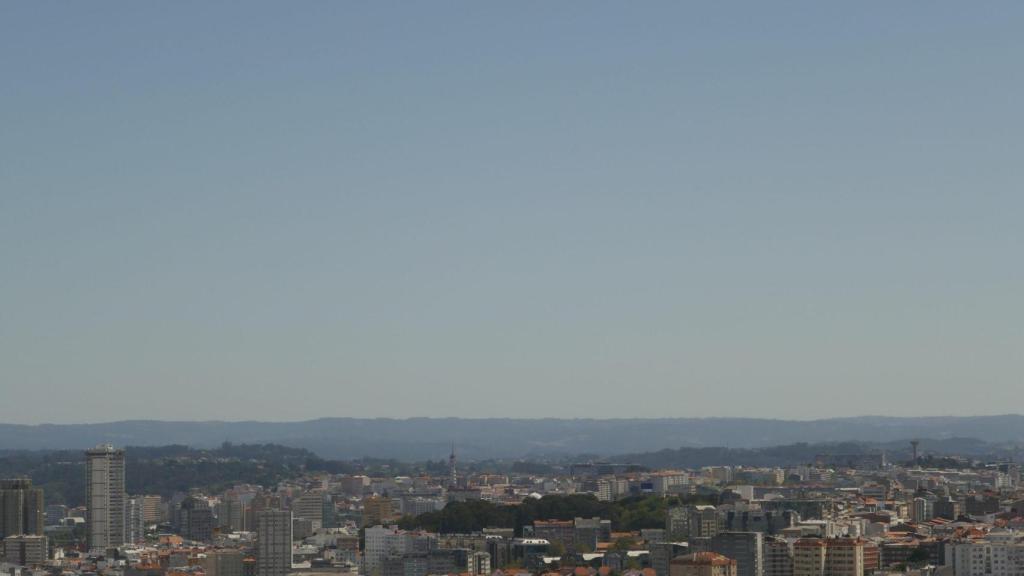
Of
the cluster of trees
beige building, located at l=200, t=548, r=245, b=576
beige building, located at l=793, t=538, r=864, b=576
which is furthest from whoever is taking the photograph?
the cluster of trees

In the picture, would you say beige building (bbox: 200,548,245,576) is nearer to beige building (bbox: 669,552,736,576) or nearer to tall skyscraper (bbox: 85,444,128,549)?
beige building (bbox: 669,552,736,576)

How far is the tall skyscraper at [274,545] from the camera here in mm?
62997

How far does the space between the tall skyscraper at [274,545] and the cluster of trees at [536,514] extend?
7.61 metres

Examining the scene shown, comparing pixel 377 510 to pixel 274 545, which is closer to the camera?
pixel 274 545

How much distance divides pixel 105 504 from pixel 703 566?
4083cm

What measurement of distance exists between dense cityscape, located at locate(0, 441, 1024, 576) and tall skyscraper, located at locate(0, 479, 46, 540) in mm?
67

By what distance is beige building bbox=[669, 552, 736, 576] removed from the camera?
51.3 m

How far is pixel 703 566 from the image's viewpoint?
5141 centimetres

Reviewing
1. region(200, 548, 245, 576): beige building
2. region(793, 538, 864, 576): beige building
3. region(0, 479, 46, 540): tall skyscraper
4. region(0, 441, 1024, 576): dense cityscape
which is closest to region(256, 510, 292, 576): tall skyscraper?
region(0, 441, 1024, 576): dense cityscape

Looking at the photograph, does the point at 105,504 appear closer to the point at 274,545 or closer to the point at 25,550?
the point at 25,550

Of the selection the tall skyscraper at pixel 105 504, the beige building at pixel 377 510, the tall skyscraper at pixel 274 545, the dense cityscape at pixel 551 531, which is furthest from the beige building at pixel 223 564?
the beige building at pixel 377 510

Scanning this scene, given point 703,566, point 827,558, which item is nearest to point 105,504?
point 827,558

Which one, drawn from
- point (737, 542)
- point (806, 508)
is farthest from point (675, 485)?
point (737, 542)

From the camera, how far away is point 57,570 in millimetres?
66312
